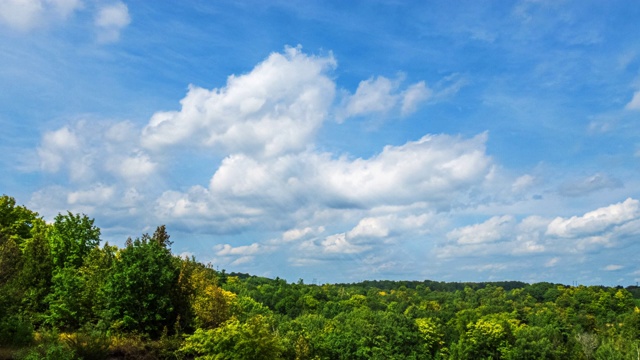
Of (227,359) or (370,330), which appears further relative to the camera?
(370,330)

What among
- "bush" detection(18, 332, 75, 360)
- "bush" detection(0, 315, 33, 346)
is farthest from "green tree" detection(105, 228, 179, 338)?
"bush" detection(18, 332, 75, 360)

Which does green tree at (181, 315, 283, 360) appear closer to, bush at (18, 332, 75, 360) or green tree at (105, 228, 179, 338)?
green tree at (105, 228, 179, 338)

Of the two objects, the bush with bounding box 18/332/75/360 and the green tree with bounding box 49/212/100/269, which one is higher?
the green tree with bounding box 49/212/100/269

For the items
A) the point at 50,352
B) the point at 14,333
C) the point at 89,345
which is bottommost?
the point at 50,352

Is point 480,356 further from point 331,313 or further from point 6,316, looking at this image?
point 6,316

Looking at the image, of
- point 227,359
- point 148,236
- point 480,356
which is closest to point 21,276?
point 148,236

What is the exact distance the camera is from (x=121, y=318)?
38.7 metres

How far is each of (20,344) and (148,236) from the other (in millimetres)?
12240

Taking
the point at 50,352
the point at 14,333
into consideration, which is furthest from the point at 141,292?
the point at 50,352

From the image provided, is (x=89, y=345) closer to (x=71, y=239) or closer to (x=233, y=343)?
(x=233, y=343)

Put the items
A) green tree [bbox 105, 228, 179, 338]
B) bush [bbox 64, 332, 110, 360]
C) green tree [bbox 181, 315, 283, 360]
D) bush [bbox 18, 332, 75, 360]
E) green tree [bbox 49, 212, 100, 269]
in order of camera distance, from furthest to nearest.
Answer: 1. green tree [bbox 49, 212, 100, 269]
2. green tree [bbox 105, 228, 179, 338]
3. green tree [bbox 181, 315, 283, 360]
4. bush [bbox 64, 332, 110, 360]
5. bush [bbox 18, 332, 75, 360]

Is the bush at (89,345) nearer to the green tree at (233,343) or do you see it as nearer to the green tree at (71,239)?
the green tree at (233,343)

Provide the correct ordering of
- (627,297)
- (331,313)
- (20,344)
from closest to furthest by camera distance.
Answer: (20,344) < (331,313) < (627,297)

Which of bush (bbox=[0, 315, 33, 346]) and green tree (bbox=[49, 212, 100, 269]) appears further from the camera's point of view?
green tree (bbox=[49, 212, 100, 269])
